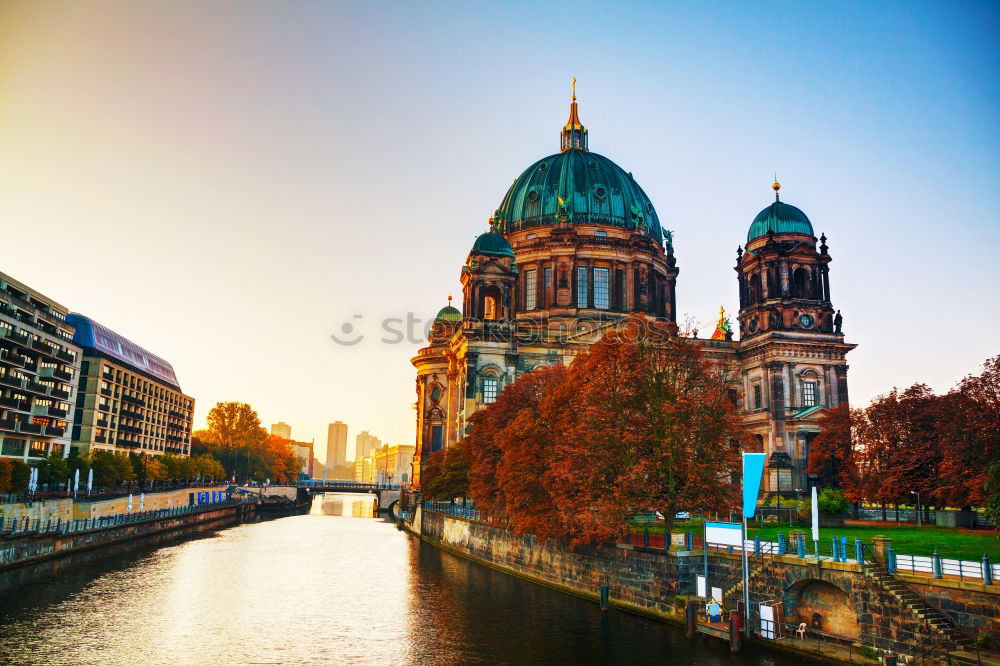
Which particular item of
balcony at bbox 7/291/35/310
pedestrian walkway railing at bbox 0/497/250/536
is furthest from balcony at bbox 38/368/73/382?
pedestrian walkway railing at bbox 0/497/250/536

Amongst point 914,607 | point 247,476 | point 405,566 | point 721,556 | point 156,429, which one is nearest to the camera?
Result: point 914,607

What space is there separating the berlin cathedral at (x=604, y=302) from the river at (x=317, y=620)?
30.9 meters

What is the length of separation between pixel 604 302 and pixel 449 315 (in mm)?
32350

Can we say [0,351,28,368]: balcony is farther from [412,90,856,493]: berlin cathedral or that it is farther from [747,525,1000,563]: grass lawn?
[747,525,1000,563]: grass lawn

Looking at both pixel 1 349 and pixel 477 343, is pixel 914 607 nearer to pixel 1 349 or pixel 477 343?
pixel 477 343

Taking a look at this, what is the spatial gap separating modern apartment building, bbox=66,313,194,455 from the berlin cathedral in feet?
145

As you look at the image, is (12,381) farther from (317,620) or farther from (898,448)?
(898,448)

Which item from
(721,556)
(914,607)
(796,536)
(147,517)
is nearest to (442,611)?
(721,556)

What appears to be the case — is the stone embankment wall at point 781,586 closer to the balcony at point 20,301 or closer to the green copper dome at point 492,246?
the green copper dome at point 492,246

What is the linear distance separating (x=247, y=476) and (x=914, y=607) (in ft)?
513

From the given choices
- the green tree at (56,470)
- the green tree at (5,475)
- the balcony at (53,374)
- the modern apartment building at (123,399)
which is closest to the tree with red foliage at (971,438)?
the green tree at (5,475)

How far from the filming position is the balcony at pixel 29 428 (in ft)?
283

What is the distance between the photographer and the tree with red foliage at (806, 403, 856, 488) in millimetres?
66938

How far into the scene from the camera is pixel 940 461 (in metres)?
51.0
